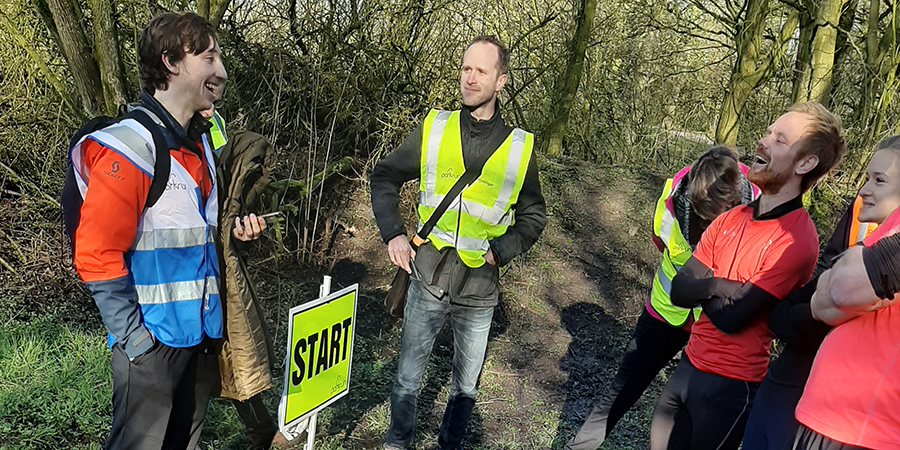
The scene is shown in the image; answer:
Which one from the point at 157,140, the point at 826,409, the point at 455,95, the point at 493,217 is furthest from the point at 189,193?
the point at 455,95

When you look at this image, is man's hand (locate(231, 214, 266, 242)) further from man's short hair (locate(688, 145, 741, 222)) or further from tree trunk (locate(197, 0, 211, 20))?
tree trunk (locate(197, 0, 211, 20))

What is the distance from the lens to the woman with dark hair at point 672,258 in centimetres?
325

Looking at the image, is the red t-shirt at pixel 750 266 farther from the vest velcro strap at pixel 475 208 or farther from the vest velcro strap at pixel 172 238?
the vest velcro strap at pixel 172 238

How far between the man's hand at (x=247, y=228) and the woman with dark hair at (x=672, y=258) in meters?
2.12

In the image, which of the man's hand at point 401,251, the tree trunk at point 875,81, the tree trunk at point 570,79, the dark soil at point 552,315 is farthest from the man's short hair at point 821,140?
the tree trunk at point 570,79

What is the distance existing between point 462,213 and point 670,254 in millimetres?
1179

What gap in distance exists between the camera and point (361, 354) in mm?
4988

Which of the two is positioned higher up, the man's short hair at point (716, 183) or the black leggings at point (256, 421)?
the man's short hair at point (716, 183)

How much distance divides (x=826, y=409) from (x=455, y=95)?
509 cm

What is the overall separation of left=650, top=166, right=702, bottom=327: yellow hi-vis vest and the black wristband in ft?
5.19

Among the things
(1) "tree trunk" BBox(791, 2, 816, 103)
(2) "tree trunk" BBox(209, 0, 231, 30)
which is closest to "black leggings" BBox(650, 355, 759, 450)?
(2) "tree trunk" BBox(209, 0, 231, 30)

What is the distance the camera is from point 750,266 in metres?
2.57

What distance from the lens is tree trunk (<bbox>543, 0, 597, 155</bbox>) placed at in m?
8.01

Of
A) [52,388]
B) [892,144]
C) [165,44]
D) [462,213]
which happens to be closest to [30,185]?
[52,388]
